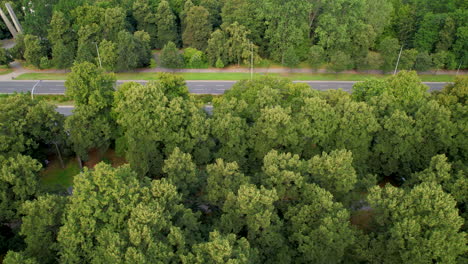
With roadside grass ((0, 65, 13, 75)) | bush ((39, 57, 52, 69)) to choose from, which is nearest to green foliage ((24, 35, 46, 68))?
bush ((39, 57, 52, 69))

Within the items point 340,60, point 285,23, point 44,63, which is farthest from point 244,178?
point 44,63

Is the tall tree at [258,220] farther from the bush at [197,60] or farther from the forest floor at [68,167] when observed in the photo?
the bush at [197,60]

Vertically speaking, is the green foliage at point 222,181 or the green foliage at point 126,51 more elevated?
the green foliage at point 126,51

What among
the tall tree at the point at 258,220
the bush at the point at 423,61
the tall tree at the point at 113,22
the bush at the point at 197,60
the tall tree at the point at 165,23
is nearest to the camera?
the tall tree at the point at 258,220

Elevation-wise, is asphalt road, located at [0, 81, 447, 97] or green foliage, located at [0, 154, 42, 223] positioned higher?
asphalt road, located at [0, 81, 447, 97]

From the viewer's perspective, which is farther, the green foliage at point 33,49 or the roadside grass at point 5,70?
the roadside grass at point 5,70

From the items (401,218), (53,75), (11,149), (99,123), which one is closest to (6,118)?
(11,149)

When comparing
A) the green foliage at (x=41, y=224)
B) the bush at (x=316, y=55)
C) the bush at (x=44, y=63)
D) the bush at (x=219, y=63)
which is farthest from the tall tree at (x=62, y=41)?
the green foliage at (x=41, y=224)

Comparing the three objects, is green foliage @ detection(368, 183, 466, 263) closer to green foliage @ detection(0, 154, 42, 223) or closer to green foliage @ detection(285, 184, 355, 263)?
green foliage @ detection(285, 184, 355, 263)
